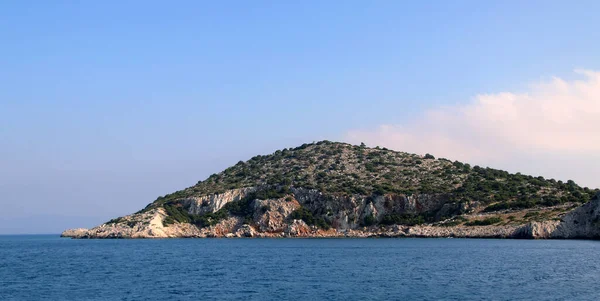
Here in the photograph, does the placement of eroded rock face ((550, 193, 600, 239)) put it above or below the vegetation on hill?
below

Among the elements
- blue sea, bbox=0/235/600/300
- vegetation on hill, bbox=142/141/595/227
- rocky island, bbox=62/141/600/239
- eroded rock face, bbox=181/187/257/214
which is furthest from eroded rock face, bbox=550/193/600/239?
eroded rock face, bbox=181/187/257/214

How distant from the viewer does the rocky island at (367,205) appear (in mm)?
96562

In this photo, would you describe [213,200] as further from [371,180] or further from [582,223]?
[582,223]

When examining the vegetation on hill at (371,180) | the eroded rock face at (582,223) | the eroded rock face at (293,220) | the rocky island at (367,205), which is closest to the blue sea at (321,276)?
the eroded rock face at (582,223)

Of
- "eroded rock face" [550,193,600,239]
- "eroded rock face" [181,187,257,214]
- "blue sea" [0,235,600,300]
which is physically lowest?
"blue sea" [0,235,600,300]

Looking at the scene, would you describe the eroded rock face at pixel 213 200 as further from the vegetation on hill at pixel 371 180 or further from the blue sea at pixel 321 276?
the blue sea at pixel 321 276

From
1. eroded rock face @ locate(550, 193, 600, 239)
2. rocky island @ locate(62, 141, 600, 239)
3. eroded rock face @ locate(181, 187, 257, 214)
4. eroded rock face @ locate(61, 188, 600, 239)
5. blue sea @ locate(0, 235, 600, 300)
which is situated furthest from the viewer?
eroded rock face @ locate(181, 187, 257, 214)

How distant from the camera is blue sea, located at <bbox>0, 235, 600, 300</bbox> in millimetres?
35969

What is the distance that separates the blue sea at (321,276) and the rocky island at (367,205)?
3053 centimetres

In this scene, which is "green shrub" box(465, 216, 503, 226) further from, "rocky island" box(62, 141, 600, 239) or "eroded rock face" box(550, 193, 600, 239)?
"eroded rock face" box(550, 193, 600, 239)

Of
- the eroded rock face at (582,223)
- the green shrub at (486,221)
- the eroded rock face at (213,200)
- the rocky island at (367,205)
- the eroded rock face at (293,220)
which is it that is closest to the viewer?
the eroded rock face at (582,223)

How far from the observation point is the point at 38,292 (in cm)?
3859

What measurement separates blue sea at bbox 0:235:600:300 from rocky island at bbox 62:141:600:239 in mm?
30526

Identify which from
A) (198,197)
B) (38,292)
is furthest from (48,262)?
(198,197)
